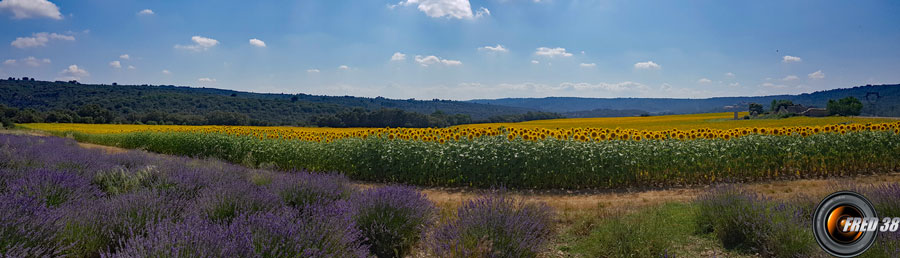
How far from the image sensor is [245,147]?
43.2 ft

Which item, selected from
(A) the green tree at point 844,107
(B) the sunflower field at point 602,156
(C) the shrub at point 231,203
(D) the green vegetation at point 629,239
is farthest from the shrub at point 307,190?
(A) the green tree at point 844,107

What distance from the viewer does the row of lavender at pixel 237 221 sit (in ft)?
8.38

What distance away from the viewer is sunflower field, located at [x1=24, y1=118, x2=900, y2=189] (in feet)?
28.2

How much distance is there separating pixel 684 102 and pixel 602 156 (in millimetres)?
138744

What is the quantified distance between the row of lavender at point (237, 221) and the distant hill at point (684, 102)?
8143 centimetres

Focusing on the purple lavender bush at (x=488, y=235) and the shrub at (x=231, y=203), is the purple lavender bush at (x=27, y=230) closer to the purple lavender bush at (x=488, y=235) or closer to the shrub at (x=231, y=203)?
the shrub at (x=231, y=203)

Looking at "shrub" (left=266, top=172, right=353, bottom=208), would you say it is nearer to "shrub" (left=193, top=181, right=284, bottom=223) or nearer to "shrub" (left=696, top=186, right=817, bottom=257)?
"shrub" (left=193, top=181, right=284, bottom=223)

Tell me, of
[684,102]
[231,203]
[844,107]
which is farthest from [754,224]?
[684,102]

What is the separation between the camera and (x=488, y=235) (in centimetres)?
323

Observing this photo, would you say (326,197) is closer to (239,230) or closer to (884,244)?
(239,230)

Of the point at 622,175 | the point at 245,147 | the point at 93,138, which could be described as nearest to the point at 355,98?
the point at 93,138

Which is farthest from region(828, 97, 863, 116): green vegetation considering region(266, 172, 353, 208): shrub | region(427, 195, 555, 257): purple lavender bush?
region(266, 172, 353, 208): shrub

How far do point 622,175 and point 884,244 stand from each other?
5.81m

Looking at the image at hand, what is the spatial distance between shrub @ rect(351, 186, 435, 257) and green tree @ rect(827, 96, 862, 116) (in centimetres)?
5541
